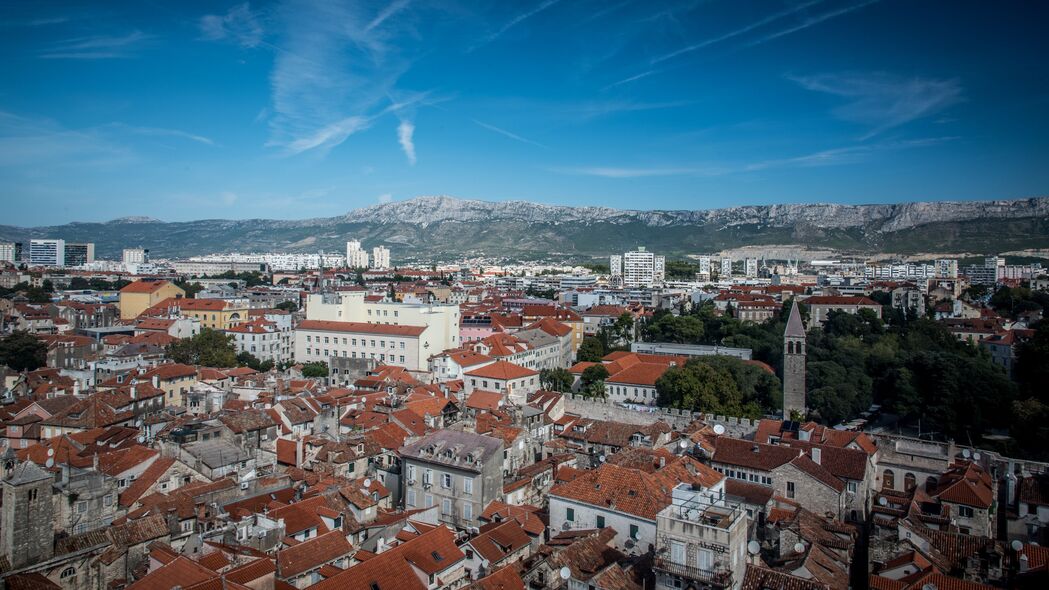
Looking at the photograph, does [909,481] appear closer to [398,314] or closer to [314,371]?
[314,371]

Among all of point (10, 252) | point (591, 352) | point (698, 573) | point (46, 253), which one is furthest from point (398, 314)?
point (46, 253)

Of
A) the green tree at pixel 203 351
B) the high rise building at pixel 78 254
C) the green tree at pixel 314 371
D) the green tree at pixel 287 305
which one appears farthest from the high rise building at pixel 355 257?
the green tree at pixel 314 371

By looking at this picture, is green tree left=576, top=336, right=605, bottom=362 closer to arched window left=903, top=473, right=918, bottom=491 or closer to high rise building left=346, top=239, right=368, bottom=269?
arched window left=903, top=473, right=918, bottom=491

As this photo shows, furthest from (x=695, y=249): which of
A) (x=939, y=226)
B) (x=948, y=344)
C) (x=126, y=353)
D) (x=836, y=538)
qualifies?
(x=836, y=538)

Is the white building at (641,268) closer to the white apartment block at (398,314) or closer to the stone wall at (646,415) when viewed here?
the white apartment block at (398,314)

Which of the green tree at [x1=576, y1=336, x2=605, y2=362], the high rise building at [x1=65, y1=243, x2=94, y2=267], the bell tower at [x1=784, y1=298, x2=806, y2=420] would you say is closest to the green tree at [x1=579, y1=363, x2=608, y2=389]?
the green tree at [x1=576, y1=336, x2=605, y2=362]
